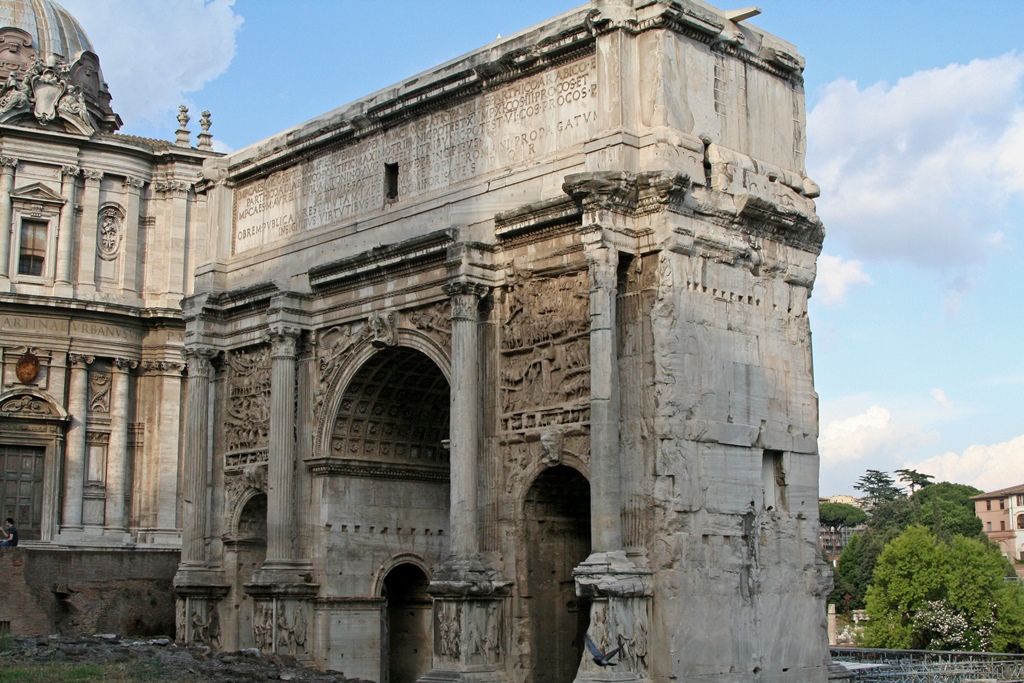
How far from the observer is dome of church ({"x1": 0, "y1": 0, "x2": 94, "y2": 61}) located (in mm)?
38750

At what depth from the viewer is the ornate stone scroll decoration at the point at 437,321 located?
2241 centimetres

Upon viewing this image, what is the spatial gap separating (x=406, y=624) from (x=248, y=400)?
Result: 5.44 metres

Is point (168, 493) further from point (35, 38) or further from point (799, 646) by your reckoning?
point (799, 646)

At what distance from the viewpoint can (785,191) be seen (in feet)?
71.4

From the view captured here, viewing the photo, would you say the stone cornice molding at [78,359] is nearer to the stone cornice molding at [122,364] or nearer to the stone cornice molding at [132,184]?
the stone cornice molding at [122,364]

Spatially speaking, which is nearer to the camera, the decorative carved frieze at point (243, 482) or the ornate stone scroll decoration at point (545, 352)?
the ornate stone scroll decoration at point (545, 352)

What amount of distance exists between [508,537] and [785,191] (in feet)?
23.2

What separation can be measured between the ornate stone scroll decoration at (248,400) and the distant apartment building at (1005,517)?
7422 centimetres

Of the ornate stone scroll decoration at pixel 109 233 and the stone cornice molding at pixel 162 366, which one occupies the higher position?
the ornate stone scroll decoration at pixel 109 233

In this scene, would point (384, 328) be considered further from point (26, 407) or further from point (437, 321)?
point (26, 407)

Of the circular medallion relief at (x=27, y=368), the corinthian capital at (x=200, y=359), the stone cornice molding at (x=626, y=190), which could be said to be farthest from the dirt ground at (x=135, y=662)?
the circular medallion relief at (x=27, y=368)

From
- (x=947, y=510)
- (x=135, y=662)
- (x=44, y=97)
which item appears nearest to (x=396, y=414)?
(x=135, y=662)

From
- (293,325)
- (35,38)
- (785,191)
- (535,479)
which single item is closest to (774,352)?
(785,191)

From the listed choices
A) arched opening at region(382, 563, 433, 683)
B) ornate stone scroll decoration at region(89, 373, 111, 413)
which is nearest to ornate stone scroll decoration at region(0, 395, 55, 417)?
ornate stone scroll decoration at region(89, 373, 111, 413)
